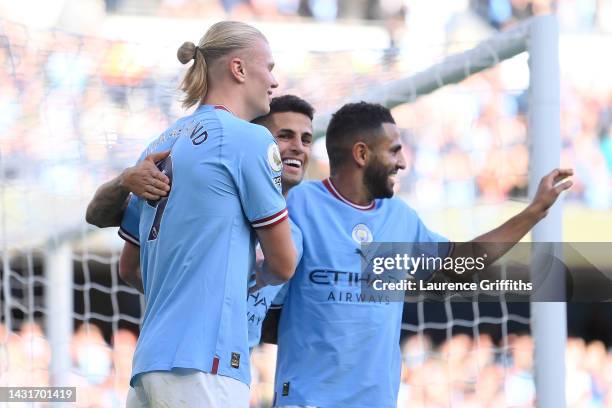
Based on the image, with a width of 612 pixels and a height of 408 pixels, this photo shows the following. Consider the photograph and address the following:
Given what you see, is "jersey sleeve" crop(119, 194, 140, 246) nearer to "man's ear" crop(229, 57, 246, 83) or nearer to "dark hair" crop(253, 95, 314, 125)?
"man's ear" crop(229, 57, 246, 83)

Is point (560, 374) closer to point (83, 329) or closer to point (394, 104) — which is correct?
point (394, 104)

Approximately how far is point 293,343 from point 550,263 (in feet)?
3.03

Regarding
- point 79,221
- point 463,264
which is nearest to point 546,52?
point 463,264

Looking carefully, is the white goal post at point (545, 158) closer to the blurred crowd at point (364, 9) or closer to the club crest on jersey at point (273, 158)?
the club crest on jersey at point (273, 158)

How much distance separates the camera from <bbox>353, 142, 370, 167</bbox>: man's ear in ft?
9.52

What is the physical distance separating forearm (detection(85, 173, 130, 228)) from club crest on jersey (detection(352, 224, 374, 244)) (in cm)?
67

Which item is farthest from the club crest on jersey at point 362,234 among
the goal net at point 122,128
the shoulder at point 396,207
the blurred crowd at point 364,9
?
the blurred crowd at point 364,9

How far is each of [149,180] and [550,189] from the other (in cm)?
107

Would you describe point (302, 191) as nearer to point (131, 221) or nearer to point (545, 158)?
point (131, 221)

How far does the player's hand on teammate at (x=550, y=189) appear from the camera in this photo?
8.82 feet

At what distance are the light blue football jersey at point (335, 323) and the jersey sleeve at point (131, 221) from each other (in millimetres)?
526

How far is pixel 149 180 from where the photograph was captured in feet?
7.02

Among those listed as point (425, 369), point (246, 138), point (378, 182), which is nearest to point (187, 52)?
point (246, 138)

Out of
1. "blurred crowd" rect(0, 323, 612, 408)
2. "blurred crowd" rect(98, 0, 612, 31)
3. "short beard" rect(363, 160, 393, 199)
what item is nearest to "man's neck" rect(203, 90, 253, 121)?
"short beard" rect(363, 160, 393, 199)
